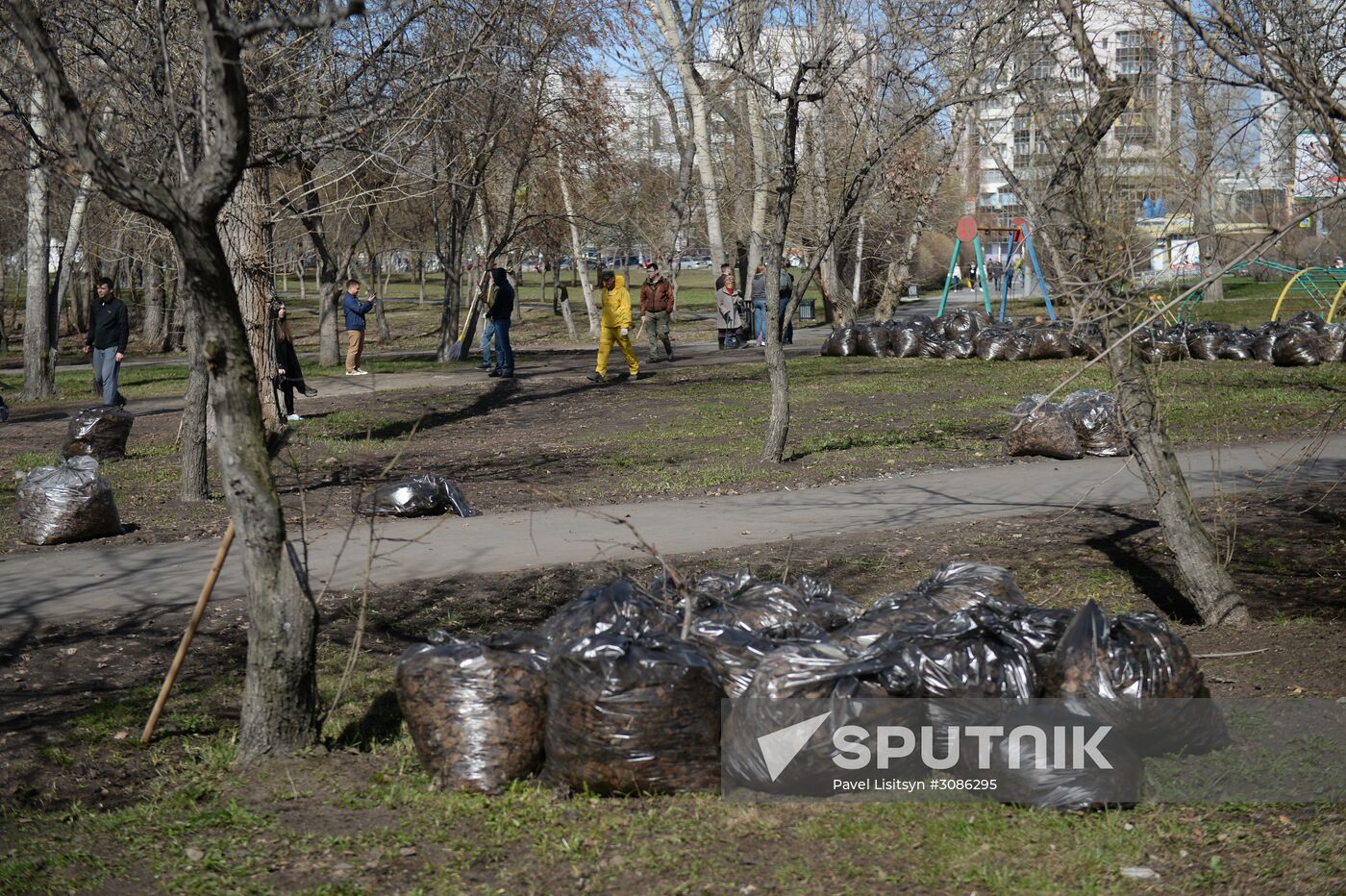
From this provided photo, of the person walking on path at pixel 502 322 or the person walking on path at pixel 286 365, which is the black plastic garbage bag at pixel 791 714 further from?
the person walking on path at pixel 502 322

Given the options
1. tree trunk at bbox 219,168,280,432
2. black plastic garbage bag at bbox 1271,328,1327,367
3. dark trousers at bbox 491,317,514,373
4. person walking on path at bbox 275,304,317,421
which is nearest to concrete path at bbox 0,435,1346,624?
tree trunk at bbox 219,168,280,432

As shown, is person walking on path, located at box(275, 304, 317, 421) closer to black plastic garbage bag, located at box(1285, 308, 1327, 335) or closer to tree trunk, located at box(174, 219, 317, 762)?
tree trunk, located at box(174, 219, 317, 762)

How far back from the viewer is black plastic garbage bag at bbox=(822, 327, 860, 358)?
88.4 feet

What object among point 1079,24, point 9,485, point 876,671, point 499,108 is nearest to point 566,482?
point 9,485

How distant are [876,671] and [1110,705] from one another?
0.90 m

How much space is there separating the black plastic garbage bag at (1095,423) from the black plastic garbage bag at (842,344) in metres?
13.6

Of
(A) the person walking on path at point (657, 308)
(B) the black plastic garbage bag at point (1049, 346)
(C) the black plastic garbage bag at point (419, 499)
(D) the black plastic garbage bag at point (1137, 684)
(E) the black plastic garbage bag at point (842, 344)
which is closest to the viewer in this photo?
(D) the black plastic garbage bag at point (1137, 684)

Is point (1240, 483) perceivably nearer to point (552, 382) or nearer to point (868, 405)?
point (868, 405)

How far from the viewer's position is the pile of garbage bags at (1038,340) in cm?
2094

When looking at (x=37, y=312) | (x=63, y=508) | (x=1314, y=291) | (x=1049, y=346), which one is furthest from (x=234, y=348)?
(x=1314, y=291)

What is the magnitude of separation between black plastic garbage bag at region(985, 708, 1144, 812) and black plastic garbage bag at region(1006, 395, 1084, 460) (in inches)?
331

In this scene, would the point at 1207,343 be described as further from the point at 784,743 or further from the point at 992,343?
the point at 784,743

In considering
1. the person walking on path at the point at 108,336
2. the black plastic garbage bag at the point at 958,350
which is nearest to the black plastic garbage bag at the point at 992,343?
the black plastic garbage bag at the point at 958,350

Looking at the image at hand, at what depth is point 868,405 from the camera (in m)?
17.8
